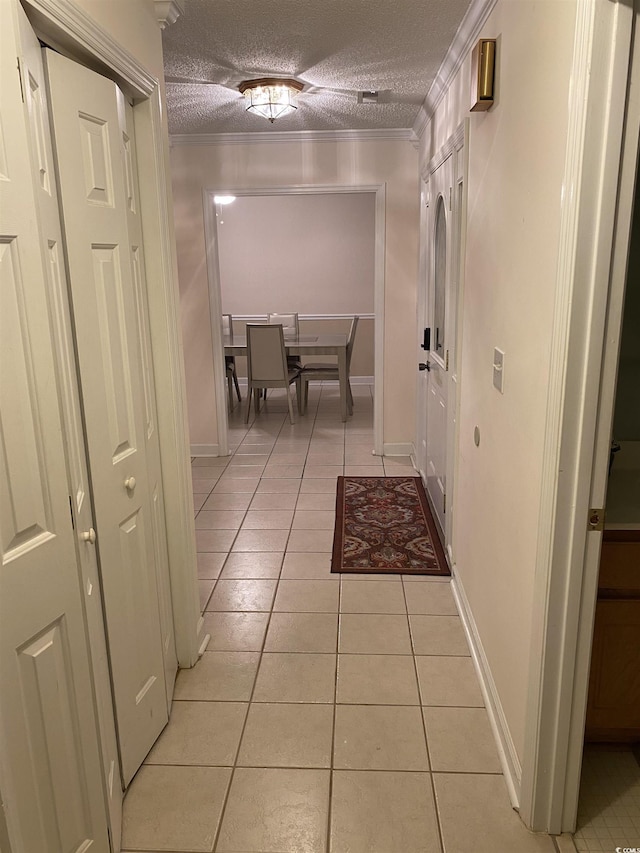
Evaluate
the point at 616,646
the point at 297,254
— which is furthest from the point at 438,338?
the point at 297,254

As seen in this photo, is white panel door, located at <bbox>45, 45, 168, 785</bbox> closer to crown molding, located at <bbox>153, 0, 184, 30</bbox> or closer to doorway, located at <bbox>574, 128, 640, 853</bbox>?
crown molding, located at <bbox>153, 0, 184, 30</bbox>

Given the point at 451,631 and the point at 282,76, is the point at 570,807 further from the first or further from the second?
the point at 282,76

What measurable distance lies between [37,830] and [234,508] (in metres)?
2.82

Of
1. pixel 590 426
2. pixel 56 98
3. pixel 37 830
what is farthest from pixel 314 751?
pixel 56 98

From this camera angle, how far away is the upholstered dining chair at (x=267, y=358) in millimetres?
6020

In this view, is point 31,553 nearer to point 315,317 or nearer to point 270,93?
point 270,93

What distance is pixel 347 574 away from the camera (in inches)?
127

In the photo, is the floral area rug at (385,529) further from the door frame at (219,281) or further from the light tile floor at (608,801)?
the light tile floor at (608,801)

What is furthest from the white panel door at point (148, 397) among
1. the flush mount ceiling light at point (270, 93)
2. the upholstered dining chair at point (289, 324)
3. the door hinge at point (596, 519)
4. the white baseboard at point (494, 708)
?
the upholstered dining chair at point (289, 324)

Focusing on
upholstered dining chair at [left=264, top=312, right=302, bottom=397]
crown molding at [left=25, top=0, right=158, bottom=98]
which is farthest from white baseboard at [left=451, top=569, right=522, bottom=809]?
upholstered dining chair at [left=264, top=312, right=302, bottom=397]

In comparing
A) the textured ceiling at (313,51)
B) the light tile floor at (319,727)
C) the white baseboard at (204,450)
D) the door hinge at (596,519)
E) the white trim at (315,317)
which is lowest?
the light tile floor at (319,727)

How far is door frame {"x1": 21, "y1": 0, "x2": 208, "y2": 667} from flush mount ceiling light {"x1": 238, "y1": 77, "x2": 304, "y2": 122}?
4.55 ft

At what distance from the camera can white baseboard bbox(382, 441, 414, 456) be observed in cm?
520

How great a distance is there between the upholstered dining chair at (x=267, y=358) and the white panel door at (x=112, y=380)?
4091 millimetres
